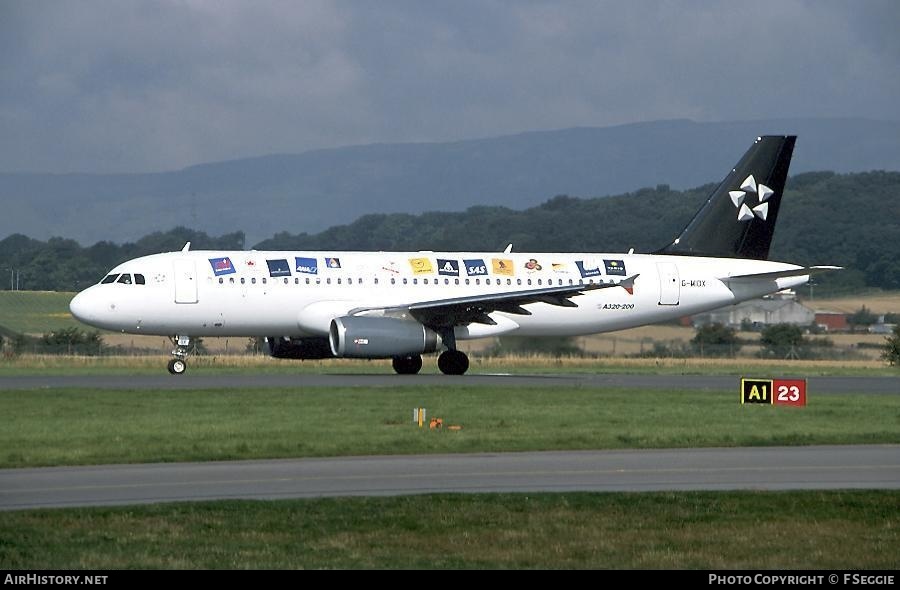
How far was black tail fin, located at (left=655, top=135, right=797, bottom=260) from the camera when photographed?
51.8 metres

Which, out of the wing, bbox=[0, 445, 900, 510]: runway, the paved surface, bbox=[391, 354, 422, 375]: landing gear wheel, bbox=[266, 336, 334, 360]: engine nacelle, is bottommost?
bbox=[0, 445, 900, 510]: runway

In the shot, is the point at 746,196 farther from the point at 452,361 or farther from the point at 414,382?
the point at 414,382

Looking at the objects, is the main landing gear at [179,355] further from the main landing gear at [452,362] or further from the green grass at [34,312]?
the green grass at [34,312]

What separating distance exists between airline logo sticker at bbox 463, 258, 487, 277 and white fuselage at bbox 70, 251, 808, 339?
4 cm

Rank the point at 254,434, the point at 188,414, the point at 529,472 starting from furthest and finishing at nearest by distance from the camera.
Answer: the point at 188,414 → the point at 254,434 → the point at 529,472

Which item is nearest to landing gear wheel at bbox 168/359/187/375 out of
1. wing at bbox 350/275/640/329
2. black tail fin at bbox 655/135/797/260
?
wing at bbox 350/275/640/329

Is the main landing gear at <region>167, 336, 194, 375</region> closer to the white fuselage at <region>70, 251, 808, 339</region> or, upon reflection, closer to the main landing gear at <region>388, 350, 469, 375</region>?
the white fuselage at <region>70, 251, 808, 339</region>

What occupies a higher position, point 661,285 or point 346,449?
point 661,285

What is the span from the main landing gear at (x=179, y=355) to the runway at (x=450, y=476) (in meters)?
22.3

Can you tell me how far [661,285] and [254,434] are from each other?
84.4 feet

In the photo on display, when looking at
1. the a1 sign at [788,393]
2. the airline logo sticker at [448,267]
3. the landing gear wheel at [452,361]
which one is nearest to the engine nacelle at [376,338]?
the landing gear wheel at [452,361]
